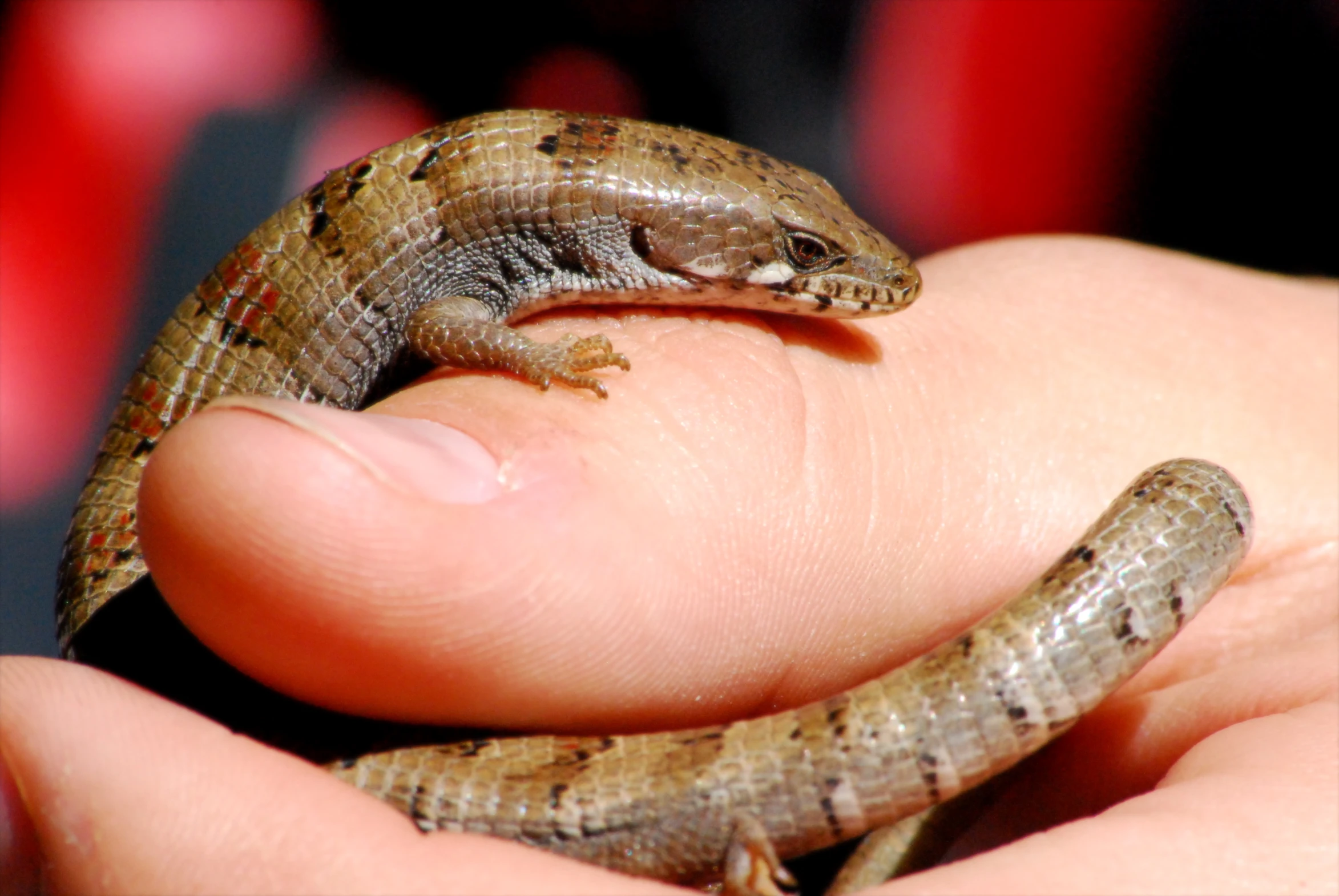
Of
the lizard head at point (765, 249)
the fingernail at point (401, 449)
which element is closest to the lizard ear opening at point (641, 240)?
the lizard head at point (765, 249)

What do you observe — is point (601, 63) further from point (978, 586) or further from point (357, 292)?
point (978, 586)

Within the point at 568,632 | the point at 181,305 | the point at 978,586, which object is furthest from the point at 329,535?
the point at 978,586

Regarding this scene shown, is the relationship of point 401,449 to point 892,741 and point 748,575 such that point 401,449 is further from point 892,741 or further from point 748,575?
point 892,741

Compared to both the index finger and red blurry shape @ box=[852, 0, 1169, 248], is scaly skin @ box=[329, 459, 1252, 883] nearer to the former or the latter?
the index finger

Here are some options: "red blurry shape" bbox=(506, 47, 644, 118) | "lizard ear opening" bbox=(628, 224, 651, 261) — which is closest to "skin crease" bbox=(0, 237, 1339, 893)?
"lizard ear opening" bbox=(628, 224, 651, 261)

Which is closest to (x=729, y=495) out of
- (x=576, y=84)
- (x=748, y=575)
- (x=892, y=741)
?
(x=748, y=575)
